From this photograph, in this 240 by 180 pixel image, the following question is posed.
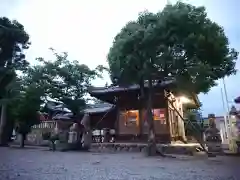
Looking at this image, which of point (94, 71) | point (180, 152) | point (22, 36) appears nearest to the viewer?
point (180, 152)

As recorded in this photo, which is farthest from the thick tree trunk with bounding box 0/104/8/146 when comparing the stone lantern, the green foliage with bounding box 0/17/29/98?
the stone lantern

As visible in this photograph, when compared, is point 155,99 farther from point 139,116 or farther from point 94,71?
point 94,71

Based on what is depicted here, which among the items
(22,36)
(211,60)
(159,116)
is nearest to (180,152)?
(159,116)

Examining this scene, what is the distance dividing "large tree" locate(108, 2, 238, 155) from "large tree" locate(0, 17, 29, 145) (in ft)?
38.4

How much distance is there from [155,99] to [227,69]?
525cm

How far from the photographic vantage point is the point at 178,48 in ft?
32.0

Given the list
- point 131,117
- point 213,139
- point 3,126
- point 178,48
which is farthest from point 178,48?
point 3,126

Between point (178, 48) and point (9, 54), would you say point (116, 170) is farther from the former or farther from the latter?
point (9, 54)

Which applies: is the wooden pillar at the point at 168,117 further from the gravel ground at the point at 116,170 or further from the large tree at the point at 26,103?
the large tree at the point at 26,103

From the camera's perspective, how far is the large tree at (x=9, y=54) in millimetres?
18766

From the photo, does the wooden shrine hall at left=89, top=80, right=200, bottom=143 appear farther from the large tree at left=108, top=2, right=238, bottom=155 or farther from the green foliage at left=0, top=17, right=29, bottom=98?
the green foliage at left=0, top=17, right=29, bottom=98

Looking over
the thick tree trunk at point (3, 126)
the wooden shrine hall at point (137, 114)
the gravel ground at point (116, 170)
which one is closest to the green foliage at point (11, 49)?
the thick tree trunk at point (3, 126)

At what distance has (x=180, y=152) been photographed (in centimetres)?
1209

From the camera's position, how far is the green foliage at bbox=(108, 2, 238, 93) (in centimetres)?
946
